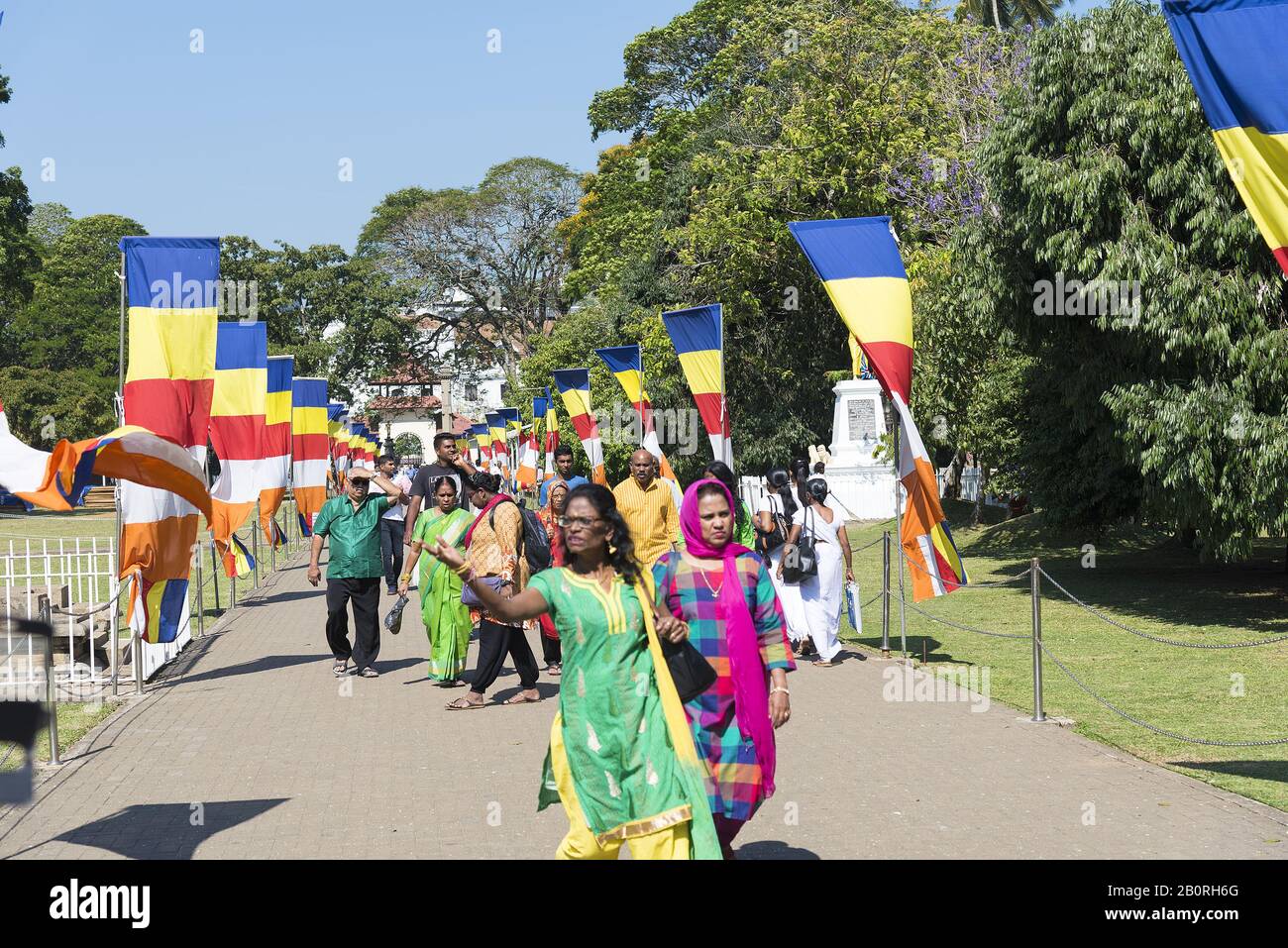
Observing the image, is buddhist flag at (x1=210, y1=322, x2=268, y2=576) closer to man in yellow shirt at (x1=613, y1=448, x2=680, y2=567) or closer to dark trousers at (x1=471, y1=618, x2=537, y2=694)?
dark trousers at (x1=471, y1=618, x2=537, y2=694)

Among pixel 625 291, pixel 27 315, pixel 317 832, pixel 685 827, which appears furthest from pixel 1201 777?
pixel 27 315

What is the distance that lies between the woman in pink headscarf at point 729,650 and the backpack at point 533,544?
5060mm

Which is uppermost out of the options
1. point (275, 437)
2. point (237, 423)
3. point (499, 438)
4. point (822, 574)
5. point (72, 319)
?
point (72, 319)

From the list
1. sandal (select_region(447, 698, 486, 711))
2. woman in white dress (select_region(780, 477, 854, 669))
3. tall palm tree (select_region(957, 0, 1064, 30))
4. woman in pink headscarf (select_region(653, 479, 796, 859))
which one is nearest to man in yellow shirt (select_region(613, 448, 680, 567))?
woman in white dress (select_region(780, 477, 854, 669))

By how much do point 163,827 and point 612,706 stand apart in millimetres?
3276

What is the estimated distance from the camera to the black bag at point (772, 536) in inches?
487

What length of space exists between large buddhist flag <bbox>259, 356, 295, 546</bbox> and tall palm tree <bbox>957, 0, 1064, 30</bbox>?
→ 96.5 feet

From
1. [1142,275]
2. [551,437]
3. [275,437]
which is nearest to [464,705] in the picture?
[1142,275]

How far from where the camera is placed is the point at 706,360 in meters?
14.5

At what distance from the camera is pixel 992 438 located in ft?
76.9

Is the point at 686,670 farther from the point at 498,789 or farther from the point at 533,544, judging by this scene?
the point at 533,544

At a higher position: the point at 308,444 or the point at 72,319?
the point at 72,319

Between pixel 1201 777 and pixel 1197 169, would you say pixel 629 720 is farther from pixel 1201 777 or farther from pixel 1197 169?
pixel 1197 169

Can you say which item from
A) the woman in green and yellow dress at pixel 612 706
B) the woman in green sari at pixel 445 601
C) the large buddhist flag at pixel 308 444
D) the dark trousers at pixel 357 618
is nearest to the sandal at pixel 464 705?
the woman in green sari at pixel 445 601
